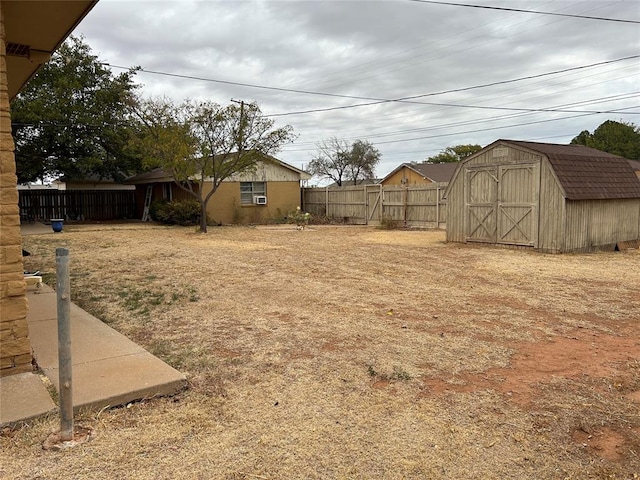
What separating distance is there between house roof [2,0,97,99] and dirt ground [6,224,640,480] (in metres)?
3.31

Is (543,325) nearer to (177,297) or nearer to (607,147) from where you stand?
(177,297)

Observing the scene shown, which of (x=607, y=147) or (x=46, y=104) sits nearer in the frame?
(x=46, y=104)

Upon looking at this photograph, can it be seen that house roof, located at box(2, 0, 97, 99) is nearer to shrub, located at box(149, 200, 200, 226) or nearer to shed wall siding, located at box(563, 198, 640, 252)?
shed wall siding, located at box(563, 198, 640, 252)

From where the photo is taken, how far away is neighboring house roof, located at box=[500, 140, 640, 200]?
12633 mm

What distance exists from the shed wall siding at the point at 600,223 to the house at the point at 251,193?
15.1m

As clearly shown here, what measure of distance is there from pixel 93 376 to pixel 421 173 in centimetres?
3398

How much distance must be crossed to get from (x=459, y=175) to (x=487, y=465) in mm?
13453

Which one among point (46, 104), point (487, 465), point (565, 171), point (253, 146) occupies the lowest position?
point (487, 465)

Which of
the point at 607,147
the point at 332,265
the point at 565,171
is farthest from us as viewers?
the point at 607,147

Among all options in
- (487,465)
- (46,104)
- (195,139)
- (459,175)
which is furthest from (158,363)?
(46,104)

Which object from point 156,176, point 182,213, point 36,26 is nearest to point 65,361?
point 36,26

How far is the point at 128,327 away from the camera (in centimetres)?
551

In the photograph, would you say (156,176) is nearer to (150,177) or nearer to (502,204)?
(150,177)

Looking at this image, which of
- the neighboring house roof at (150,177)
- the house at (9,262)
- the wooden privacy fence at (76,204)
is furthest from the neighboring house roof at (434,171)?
the house at (9,262)
